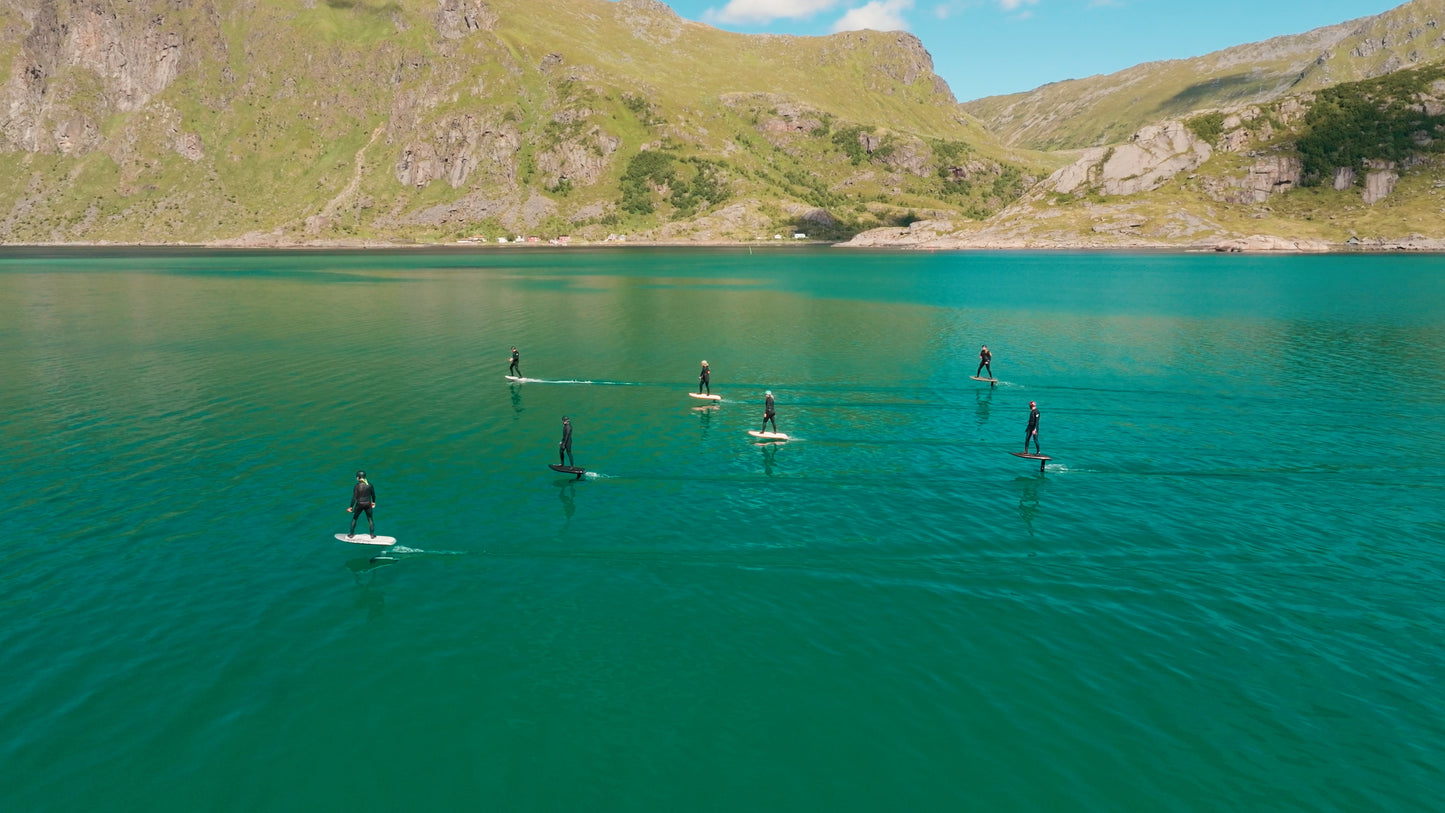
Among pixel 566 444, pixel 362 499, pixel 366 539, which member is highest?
pixel 566 444

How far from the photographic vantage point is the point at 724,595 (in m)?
25.7

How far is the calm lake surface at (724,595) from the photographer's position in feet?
56.9

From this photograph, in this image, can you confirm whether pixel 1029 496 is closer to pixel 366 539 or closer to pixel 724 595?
pixel 724 595

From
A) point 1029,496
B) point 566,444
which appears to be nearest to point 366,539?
point 566,444

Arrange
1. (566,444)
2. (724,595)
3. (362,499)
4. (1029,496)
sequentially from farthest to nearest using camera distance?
1. (566,444)
2. (1029,496)
3. (362,499)
4. (724,595)

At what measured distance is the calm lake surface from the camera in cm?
1733

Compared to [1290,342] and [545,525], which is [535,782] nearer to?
[545,525]

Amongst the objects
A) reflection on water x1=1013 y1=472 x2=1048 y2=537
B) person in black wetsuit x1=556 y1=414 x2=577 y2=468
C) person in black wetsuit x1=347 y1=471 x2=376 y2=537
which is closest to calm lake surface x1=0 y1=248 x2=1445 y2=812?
reflection on water x1=1013 y1=472 x2=1048 y2=537

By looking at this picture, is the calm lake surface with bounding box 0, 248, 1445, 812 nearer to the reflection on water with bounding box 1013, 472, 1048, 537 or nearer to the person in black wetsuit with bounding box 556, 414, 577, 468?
the reflection on water with bounding box 1013, 472, 1048, 537

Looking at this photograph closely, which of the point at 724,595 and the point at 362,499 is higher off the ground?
the point at 362,499

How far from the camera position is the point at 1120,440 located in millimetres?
44625

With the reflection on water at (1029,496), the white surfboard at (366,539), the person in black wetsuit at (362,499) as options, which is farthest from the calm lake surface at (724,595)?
the person in black wetsuit at (362,499)

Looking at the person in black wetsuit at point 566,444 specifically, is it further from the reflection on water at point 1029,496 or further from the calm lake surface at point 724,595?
the reflection on water at point 1029,496

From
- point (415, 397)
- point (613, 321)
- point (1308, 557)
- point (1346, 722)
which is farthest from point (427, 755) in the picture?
point (613, 321)
